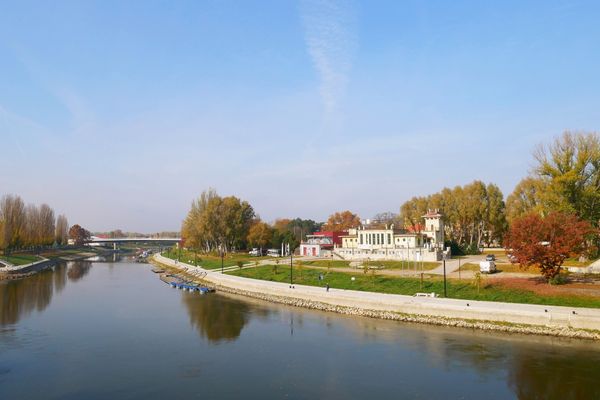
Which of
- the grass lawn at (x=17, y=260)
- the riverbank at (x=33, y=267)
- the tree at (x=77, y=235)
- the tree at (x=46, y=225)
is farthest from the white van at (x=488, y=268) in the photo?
the tree at (x=77, y=235)

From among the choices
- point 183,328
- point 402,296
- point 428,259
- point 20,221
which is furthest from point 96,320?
point 20,221

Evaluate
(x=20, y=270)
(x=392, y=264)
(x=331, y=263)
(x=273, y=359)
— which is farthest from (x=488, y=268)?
(x=20, y=270)

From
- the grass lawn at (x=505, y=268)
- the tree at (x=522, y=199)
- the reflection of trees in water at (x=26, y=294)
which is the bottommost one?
the reflection of trees in water at (x=26, y=294)

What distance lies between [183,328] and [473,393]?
23638mm

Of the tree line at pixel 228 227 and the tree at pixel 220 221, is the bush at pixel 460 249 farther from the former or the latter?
the tree at pixel 220 221

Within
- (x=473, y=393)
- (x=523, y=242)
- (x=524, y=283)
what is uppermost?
(x=523, y=242)

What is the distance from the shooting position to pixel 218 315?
4203cm

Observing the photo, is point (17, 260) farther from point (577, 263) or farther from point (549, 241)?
point (577, 263)

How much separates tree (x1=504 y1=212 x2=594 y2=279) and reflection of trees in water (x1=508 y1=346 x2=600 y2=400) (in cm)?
1261

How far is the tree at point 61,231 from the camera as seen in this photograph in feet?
453

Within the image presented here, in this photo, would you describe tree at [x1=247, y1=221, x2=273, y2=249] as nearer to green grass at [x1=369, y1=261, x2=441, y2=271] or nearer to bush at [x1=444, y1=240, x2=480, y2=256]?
green grass at [x1=369, y1=261, x2=441, y2=271]

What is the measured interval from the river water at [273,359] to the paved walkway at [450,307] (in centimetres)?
201

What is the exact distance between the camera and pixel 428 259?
61.4 m

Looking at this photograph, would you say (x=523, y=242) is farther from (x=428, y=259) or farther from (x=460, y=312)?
(x=428, y=259)
